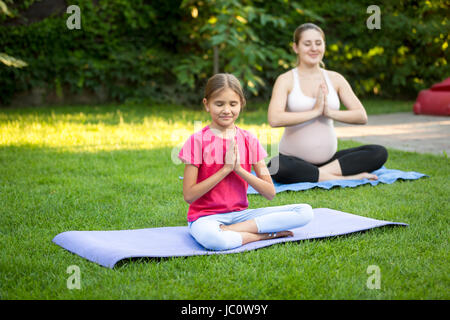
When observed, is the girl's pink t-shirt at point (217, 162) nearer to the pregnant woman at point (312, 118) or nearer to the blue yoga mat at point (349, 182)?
the blue yoga mat at point (349, 182)

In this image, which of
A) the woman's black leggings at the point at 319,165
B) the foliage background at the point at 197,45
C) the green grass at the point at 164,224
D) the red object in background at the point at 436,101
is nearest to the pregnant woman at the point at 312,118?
the woman's black leggings at the point at 319,165

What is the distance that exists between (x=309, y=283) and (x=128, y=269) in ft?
2.83

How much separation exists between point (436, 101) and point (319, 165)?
6.01 meters

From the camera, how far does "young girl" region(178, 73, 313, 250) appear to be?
108 inches

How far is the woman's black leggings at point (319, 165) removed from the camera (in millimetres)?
4457

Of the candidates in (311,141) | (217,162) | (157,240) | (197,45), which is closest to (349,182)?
(311,141)

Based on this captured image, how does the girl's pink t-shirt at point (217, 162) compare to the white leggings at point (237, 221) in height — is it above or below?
above

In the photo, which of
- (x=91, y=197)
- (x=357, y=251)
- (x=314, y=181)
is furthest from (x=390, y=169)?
(x=91, y=197)

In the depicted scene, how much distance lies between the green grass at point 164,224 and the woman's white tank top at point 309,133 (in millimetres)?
441

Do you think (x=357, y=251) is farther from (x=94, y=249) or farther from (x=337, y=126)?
(x=337, y=126)

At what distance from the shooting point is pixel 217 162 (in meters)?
2.85

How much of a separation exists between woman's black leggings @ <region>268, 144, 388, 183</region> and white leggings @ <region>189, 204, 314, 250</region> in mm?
1484

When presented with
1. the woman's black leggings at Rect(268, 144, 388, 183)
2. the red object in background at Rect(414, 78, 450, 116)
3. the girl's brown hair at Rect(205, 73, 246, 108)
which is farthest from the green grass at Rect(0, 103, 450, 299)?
the red object in background at Rect(414, 78, 450, 116)

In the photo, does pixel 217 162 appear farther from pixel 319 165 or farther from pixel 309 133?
pixel 319 165
